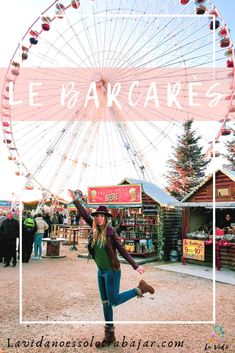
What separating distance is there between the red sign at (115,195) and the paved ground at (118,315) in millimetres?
3415

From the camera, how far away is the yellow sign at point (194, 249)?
9.99 metres

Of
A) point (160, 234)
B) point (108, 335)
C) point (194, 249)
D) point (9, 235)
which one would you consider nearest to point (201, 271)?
point (194, 249)

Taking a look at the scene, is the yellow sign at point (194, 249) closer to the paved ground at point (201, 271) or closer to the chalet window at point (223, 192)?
the paved ground at point (201, 271)

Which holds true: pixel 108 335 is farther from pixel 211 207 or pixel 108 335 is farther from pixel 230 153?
pixel 230 153

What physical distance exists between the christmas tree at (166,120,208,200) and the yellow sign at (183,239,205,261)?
2399 centimetres

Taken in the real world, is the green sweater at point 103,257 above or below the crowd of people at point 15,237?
above

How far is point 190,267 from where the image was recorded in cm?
1017

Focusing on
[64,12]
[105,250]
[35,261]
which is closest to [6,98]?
[64,12]

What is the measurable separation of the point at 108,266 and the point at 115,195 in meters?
8.60

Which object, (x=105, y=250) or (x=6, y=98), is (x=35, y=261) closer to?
(x=6, y=98)

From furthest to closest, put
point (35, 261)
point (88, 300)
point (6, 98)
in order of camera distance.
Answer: point (6, 98) < point (35, 261) < point (88, 300)

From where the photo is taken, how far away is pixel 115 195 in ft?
41.0

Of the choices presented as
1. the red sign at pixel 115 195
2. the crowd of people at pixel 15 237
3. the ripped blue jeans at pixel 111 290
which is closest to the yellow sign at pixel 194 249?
the red sign at pixel 115 195

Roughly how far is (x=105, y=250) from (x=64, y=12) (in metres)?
11.5
